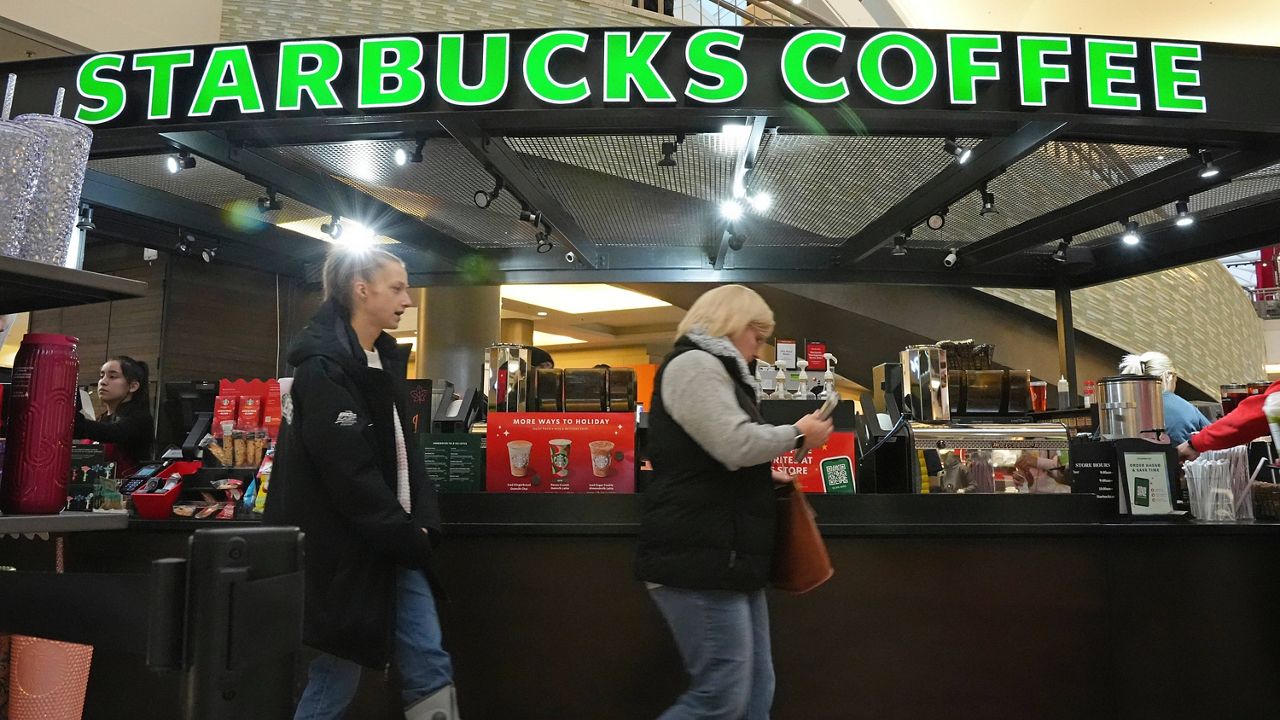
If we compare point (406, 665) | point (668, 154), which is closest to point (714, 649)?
point (406, 665)

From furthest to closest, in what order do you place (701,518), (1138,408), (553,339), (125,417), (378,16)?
(553,339), (378,16), (125,417), (1138,408), (701,518)

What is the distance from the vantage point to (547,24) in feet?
21.9

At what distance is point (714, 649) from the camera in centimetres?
213

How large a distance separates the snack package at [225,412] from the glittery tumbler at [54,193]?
285 centimetres

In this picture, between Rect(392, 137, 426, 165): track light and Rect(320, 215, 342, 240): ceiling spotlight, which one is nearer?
Rect(392, 137, 426, 165): track light

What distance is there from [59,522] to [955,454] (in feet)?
9.38

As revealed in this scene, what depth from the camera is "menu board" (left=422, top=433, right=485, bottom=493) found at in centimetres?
325

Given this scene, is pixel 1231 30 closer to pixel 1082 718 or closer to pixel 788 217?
pixel 788 217

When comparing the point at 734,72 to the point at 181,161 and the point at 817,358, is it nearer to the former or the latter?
the point at 817,358

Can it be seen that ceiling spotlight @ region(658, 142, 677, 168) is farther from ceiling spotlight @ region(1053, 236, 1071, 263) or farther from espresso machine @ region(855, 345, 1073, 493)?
ceiling spotlight @ region(1053, 236, 1071, 263)

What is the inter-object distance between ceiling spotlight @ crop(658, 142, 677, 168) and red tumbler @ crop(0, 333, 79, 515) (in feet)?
10.9

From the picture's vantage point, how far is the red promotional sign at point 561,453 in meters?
3.19

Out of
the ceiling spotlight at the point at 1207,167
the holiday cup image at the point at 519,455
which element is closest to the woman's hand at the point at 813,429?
the holiday cup image at the point at 519,455

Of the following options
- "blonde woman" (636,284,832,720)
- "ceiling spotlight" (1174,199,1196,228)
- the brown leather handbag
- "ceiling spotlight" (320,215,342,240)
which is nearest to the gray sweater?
"blonde woman" (636,284,832,720)
